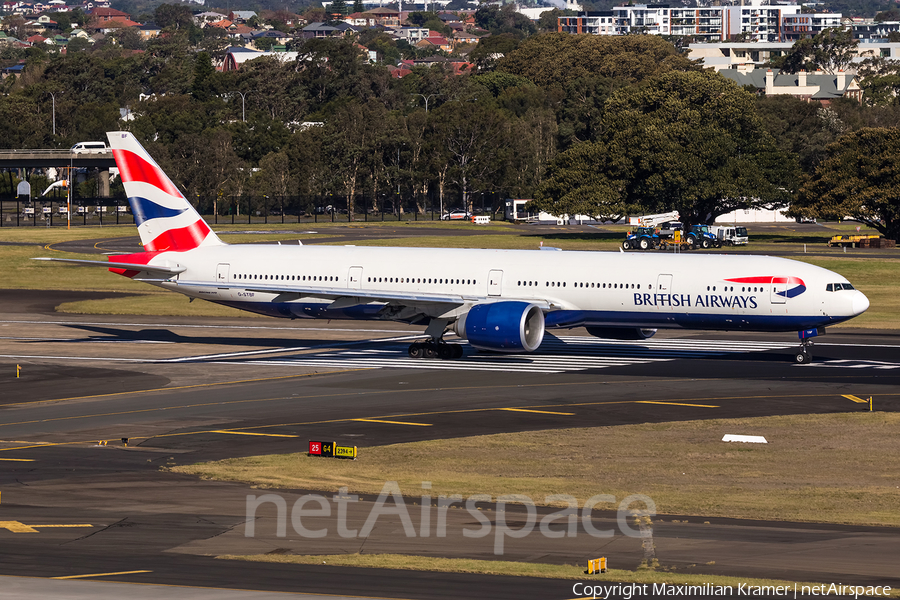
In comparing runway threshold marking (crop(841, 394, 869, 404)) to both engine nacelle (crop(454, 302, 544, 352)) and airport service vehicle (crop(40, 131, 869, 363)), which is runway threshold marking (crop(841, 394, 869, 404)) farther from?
engine nacelle (crop(454, 302, 544, 352))

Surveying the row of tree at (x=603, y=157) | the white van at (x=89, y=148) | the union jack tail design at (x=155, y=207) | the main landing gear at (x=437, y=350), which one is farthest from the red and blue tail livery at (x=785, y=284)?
the white van at (x=89, y=148)

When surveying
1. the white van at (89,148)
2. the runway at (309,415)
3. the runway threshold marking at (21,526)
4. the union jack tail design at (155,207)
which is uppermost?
the white van at (89,148)

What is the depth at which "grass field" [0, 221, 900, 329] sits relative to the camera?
2805 inches

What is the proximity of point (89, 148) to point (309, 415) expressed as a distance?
166970 millimetres

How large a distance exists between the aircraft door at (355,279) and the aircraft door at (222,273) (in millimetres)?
5661

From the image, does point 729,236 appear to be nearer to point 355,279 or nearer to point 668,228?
point 668,228

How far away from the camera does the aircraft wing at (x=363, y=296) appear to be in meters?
49.3

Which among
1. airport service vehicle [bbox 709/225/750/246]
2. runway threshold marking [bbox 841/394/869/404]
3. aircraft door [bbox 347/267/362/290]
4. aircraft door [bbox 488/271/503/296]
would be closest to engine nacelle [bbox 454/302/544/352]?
aircraft door [bbox 488/271/503/296]

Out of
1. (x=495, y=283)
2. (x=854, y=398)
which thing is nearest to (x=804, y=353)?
(x=854, y=398)

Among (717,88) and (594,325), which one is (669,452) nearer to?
(594,325)

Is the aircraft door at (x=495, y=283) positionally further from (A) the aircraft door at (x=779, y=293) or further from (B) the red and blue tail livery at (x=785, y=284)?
(A) the aircraft door at (x=779, y=293)

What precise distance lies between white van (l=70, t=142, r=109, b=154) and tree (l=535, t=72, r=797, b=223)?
83203mm

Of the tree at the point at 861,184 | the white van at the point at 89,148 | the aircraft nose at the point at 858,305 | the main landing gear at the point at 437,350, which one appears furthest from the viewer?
the white van at the point at 89,148

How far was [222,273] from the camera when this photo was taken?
176 feet
